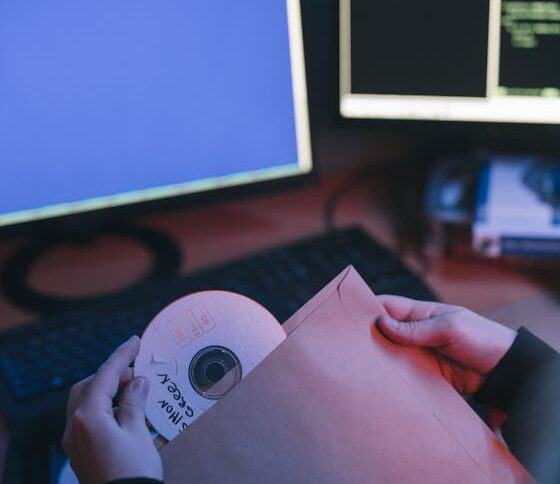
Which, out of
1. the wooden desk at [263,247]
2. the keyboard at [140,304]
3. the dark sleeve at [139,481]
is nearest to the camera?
the dark sleeve at [139,481]

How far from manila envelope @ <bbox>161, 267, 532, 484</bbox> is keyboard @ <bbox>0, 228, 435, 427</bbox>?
0.07 metres

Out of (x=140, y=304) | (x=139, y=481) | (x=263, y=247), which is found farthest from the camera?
(x=263, y=247)

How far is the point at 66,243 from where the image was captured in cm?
81

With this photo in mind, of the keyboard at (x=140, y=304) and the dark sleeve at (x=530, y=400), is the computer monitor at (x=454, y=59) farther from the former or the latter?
the dark sleeve at (x=530, y=400)

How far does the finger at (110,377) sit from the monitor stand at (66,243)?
25cm

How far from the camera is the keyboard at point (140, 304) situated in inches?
23.1

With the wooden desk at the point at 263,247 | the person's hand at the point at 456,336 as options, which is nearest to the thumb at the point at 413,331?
the person's hand at the point at 456,336

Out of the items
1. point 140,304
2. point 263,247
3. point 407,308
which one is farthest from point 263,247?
point 407,308

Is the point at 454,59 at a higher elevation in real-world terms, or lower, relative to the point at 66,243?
higher

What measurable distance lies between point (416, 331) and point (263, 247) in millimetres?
346

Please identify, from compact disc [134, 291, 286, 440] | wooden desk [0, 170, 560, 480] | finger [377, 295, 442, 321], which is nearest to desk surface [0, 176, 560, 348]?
wooden desk [0, 170, 560, 480]

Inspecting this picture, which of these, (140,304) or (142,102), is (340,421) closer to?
(140,304)

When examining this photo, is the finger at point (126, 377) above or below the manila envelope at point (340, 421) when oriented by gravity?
above

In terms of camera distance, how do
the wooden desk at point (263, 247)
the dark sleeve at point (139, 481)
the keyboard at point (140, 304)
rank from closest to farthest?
1. the dark sleeve at point (139, 481)
2. the keyboard at point (140, 304)
3. the wooden desk at point (263, 247)
